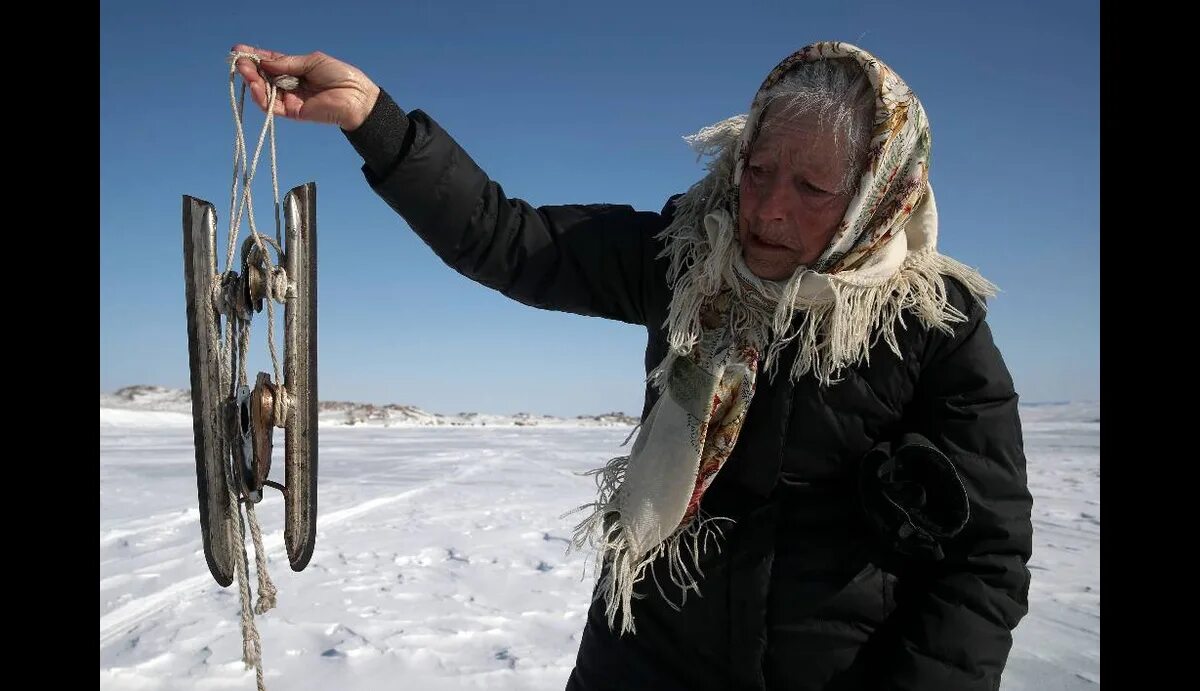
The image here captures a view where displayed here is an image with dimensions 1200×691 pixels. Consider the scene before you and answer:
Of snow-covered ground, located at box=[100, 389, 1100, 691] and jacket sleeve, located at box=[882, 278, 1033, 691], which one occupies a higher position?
jacket sleeve, located at box=[882, 278, 1033, 691]

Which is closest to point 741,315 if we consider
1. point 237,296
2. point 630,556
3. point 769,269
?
point 769,269

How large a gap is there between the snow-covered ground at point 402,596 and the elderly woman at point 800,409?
1.57 m

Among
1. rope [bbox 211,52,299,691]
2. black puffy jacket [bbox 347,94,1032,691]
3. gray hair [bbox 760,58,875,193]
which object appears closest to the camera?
rope [bbox 211,52,299,691]

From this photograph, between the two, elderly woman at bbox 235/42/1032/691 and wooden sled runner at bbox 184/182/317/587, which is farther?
elderly woman at bbox 235/42/1032/691

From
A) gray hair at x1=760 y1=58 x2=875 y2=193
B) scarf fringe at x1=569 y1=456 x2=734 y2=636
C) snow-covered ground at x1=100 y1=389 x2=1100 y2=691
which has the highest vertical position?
gray hair at x1=760 y1=58 x2=875 y2=193

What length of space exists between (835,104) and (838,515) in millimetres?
854

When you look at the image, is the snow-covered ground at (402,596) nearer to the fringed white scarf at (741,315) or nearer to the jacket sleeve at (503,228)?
the fringed white scarf at (741,315)

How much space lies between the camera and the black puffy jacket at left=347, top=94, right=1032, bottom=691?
142 centimetres

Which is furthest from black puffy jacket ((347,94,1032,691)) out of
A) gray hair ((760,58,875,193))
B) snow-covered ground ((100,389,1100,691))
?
snow-covered ground ((100,389,1100,691))

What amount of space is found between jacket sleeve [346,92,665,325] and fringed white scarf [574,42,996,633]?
126 mm

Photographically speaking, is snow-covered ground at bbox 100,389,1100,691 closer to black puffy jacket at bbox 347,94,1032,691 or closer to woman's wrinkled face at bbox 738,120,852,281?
black puffy jacket at bbox 347,94,1032,691

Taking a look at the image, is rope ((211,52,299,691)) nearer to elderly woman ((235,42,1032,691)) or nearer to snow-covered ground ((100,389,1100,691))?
elderly woman ((235,42,1032,691))

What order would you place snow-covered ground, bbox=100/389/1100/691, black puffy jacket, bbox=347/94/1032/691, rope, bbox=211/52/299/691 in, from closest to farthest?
rope, bbox=211/52/299/691 → black puffy jacket, bbox=347/94/1032/691 → snow-covered ground, bbox=100/389/1100/691
